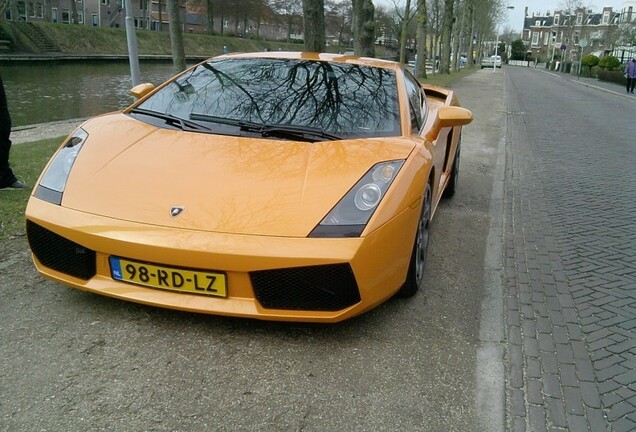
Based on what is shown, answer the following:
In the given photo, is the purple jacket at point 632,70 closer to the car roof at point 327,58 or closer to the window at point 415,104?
the window at point 415,104

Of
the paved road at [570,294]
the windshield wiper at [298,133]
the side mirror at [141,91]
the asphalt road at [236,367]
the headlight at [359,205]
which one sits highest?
the side mirror at [141,91]

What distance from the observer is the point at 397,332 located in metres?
2.73

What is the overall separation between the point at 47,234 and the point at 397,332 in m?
1.80

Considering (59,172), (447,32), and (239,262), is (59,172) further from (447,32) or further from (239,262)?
(447,32)

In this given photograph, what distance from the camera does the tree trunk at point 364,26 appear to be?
545 inches

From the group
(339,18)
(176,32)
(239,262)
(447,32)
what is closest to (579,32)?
(339,18)

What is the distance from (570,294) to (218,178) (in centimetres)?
235

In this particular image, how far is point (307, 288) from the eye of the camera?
238cm

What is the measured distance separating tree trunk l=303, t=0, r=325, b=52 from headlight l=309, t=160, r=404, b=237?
8256mm

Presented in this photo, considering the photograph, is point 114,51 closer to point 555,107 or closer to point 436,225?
point 555,107

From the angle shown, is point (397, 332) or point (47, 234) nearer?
point (47, 234)

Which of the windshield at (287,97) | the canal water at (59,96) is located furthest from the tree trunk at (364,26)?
the windshield at (287,97)

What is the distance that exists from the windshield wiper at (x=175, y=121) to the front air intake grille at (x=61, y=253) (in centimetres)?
100

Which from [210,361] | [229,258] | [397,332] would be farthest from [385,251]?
[210,361]
